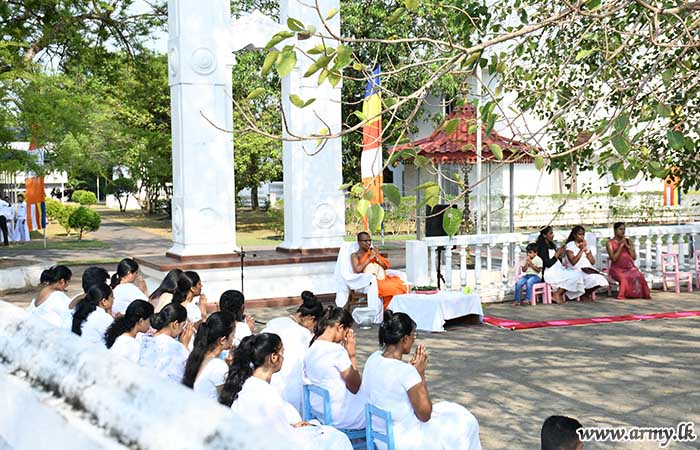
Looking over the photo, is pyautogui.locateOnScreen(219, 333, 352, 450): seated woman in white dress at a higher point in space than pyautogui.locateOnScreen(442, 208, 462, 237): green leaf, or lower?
lower

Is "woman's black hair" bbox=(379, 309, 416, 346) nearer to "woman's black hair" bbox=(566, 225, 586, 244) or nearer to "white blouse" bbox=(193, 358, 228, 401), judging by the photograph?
"white blouse" bbox=(193, 358, 228, 401)

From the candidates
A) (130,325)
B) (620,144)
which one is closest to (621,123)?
(620,144)

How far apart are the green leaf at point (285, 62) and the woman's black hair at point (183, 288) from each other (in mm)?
3624

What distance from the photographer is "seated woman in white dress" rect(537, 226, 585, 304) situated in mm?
11977

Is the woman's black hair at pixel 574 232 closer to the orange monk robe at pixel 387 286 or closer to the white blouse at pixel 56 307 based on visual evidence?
the orange monk robe at pixel 387 286

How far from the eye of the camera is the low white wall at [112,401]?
1750 mm

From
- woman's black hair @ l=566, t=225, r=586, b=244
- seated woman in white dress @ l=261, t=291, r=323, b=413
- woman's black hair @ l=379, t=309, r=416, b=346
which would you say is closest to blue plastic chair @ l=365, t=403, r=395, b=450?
woman's black hair @ l=379, t=309, r=416, b=346

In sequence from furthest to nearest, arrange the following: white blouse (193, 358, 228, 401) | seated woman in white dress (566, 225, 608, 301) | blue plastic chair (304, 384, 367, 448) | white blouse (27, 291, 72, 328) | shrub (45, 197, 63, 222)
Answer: shrub (45, 197, 63, 222) → seated woman in white dress (566, 225, 608, 301) → white blouse (27, 291, 72, 328) → blue plastic chair (304, 384, 367, 448) → white blouse (193, 358, 228, 401)

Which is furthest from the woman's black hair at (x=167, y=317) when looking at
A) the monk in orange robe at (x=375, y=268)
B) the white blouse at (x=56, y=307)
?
the monk in orange robe at (x=375, y=268)

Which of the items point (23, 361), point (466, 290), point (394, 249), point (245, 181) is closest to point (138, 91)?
point (394, 249)

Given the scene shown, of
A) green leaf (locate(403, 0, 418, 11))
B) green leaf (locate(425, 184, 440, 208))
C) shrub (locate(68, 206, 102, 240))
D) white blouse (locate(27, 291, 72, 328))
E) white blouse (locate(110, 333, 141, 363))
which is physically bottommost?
white blouse (locate(110, 333, 141, 363))

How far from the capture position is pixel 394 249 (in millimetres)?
22047

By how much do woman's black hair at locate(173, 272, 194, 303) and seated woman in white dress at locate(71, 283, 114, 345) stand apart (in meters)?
0.67

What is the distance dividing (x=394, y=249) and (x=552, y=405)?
1529cm
